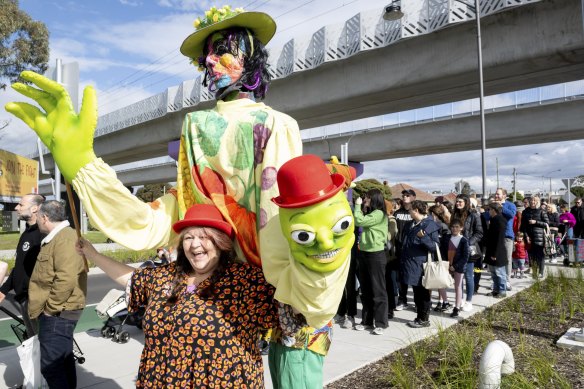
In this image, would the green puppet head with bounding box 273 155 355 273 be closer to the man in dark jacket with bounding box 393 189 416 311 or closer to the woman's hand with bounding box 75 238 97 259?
the woman's hand with bounding box 75 238 97 259

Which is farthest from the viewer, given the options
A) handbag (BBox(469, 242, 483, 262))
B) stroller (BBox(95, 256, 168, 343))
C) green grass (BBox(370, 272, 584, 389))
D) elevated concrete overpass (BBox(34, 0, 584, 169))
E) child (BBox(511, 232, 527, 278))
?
elevated concrete overpass (BBox(34, 0, 584, 169))

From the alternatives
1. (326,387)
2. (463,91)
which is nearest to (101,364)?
(326,387)

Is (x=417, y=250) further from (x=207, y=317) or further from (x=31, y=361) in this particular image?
(x=207, y=317)

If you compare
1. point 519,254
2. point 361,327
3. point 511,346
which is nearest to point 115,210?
point 511,346

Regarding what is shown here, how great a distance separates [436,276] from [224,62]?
447cm

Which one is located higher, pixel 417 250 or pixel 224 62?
pixel 224 62

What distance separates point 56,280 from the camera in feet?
11.1

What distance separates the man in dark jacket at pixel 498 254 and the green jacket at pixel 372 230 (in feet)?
9.38

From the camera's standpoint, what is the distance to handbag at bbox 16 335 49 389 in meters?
3.38

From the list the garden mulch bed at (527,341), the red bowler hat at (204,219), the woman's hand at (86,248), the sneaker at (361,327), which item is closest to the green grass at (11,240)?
the sneaker at (361,327)

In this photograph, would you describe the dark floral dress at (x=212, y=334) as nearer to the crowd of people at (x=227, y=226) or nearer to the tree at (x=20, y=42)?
the crowd of people at (x=227, y=226)

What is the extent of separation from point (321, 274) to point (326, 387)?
2.85m

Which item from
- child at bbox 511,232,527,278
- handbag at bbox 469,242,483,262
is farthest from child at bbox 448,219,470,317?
child at bbox 511,232,527,278

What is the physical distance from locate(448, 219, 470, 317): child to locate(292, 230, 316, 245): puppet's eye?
18.5ft
